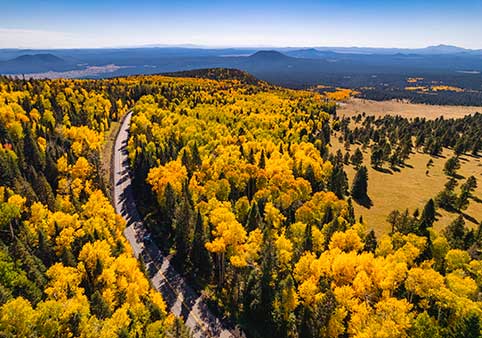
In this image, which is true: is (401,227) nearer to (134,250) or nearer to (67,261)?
(134,250)

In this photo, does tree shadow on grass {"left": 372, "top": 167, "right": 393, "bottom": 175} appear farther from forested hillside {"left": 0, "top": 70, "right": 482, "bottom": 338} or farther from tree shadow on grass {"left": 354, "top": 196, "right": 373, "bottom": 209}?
forested hillside {"left": 0, "top": 70, "right": 482, "bottom": 338}

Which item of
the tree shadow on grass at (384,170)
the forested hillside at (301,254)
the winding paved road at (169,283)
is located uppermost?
the forested hillside at (301,254)

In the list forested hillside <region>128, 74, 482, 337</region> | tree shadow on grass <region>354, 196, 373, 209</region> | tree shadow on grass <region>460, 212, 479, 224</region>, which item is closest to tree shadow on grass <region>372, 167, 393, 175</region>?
tree shadow on grass <region>354, 196, 373, 209</region>

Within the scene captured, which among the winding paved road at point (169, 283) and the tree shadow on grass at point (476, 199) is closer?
the winding paved road at point (169, 283)

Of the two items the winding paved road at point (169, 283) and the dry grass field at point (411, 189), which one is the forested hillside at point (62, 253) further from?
the dry grass field at point (411, 189)

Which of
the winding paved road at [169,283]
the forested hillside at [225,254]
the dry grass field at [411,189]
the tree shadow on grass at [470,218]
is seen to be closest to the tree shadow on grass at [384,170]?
the dry grass field at [411,189]
